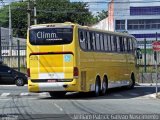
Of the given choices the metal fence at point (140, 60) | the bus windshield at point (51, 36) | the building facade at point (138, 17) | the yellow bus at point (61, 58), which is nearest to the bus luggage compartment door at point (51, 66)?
the yellow bus at point (61, 58)

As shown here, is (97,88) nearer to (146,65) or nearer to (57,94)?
(57,94)

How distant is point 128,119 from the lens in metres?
16.3

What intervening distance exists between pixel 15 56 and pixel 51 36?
17683 millimetres

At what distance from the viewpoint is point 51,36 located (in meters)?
25.3

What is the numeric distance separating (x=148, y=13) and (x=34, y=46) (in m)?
98.6

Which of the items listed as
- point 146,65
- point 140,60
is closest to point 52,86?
point 146,65

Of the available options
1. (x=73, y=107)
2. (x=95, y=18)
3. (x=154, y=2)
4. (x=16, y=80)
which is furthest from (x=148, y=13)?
(x=73, y=107)

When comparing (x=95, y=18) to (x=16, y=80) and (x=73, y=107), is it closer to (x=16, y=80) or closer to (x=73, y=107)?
(x=16, y=80)

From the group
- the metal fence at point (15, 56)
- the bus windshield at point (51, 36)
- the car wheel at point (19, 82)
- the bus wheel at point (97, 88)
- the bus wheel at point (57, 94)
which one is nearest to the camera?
the bus windshield at point (51, 36)

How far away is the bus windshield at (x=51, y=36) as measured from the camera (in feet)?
82.2

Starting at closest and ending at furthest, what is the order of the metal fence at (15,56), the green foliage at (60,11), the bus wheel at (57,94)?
the bus wheel at (57,94) < the metal fence at (15,56) < the green foliage at (60,11)

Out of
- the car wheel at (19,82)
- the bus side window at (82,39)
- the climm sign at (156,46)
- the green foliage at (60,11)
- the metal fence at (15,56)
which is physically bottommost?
the car wheel at (19,82)

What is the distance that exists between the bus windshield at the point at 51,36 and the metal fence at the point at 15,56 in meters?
16.2

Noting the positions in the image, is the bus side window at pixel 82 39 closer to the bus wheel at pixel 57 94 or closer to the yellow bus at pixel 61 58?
the yellow bus at pixel 61 58
